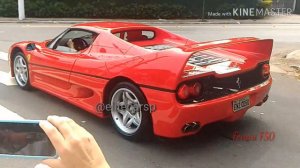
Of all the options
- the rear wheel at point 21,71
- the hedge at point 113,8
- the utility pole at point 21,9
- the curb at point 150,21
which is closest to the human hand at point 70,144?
the rear wheel at point 21,71

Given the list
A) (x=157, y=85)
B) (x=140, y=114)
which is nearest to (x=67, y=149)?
(x=157, y=85)

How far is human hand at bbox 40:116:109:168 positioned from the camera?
115cm

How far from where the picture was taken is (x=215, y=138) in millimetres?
4812

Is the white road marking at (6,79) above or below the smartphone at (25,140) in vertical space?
below

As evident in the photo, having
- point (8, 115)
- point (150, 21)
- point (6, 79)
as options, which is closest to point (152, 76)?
point (8, 115)

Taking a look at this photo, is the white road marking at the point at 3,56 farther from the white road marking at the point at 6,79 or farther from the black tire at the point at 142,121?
the black tire at the point at 142,121

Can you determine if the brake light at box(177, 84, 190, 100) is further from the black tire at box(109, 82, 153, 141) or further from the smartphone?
the smartphone

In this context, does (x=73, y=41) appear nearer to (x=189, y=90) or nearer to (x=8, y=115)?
(x=8, y=115)

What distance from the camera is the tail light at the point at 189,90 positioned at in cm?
407

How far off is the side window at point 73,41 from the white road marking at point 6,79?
1.48m

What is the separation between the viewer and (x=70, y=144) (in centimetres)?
115

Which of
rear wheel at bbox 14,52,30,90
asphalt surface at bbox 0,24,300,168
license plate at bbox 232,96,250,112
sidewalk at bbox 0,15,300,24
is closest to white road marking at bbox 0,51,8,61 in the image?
rear wheel at bbox 14,52,30,90

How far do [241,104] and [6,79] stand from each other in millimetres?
4611

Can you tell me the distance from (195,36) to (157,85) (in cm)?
1226
